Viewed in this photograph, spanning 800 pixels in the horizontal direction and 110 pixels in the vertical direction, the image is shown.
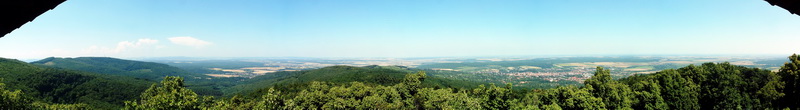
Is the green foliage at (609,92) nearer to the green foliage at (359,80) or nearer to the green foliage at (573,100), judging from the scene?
the green foliage at (573,100)

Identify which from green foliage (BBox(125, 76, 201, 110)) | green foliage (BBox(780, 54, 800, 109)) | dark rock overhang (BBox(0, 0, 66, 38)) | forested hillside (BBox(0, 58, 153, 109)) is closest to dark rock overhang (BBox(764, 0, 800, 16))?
dark rock overhang (BBox(0, 0, 66, 38))

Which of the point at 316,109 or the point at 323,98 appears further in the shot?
the point at 323,98

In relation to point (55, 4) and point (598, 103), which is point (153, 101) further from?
point (598, 103)

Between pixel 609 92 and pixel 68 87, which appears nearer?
pixel 609 92

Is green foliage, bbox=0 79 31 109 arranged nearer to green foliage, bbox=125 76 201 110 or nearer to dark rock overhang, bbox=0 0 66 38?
green foliage, bbox=125 76 201 110

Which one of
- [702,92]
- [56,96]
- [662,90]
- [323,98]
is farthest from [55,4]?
[56,96]

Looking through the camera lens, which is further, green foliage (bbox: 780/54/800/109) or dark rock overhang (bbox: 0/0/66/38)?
green foliage (bbox: 780/54/800/109)

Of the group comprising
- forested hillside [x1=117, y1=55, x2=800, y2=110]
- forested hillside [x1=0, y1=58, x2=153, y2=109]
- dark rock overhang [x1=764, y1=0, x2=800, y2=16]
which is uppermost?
dark rock overhang [x1=764, y1=0, x2=800, y2=16]

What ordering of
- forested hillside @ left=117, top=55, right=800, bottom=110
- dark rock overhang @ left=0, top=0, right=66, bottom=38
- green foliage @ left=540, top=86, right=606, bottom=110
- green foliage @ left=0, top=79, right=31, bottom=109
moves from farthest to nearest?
forested hillside @ left=117, top=55, right=800, bottom=110, green foliage @ left=540, top=86, right=606, bottom=110, green foliage @ left=0, top=79, right=31, bottom=109, dark rock overhang @ left=0, top=0, right=66, bottom=38

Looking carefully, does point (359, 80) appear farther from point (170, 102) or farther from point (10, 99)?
point (170, 102)

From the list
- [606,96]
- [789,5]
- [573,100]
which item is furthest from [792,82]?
[789,5]

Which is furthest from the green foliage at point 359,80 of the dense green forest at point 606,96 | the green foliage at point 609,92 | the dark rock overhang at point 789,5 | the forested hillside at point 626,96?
the dark rock overhang at point 789,5
